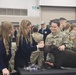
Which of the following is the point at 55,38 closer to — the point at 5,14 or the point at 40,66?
the point at 40,66

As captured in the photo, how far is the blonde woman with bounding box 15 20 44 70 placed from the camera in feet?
8.39

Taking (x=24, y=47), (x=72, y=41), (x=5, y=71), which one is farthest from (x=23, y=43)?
(x=72, y=41)

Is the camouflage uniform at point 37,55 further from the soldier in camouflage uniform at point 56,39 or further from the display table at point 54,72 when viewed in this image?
the display table at point 54,72

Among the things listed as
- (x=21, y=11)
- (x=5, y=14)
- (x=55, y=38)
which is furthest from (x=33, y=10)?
(x=55, y=38)

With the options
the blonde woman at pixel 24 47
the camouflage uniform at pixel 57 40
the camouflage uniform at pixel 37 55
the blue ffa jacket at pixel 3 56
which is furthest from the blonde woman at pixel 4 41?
the camouflage uniform at pixel 57 40

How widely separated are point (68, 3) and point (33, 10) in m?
1.55

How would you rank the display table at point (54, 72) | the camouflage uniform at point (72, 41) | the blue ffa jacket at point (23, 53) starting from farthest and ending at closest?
the camouflage uniform at point (72, 41)
the blue ffa jacket at point (23, 53)
the display table at point (54, 72)

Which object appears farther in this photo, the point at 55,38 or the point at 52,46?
the point at 55,38

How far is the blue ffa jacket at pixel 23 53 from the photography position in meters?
2.55

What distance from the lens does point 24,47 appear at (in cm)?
255

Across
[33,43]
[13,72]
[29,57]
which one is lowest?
[13,72]

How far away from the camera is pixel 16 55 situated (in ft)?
8.56

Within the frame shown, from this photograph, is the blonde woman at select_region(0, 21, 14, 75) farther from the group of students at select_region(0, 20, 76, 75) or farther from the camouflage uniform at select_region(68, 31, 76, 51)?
the camouflage uniform at select_region(68, 31, 76, 51)

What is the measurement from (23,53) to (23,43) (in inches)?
4.8
